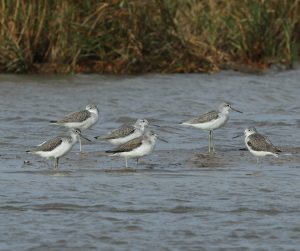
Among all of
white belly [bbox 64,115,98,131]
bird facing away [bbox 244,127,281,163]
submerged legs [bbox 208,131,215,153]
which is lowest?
submerged legs [bbox 208,131,215,153]

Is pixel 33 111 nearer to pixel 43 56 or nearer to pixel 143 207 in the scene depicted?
pixel 43 56

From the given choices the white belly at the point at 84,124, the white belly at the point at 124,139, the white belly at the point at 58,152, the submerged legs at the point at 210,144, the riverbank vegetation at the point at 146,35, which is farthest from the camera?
the riverbank vegetation at the point at 146,35

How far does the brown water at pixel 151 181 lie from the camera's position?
838 centimetres

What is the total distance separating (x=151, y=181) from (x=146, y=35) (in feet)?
A: 34.0

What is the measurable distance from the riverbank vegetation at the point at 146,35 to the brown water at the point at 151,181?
3.04ft

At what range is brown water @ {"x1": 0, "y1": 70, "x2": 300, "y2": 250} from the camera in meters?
8.38

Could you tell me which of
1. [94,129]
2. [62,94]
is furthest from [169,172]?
[62,94]

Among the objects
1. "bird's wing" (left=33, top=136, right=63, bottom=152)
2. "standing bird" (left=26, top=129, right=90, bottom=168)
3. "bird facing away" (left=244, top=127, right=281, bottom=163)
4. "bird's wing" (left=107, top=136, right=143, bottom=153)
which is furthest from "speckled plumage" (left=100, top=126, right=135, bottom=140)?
"bird facing away" (left=244, top=127, right=281, bottom=163)

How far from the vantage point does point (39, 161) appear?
12648 millimetres

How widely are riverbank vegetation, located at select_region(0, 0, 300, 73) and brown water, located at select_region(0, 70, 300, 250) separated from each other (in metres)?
0.93

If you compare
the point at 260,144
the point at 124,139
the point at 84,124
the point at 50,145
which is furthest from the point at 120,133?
the point at 260,144

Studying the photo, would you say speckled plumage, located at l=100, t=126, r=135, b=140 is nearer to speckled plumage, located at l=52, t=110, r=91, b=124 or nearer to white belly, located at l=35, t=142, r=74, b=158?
speckled plumage, located at l=52, t=110, r=91, b=124

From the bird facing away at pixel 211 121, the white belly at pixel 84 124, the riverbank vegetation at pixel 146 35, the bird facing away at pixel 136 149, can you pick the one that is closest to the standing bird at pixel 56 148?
the bird facing away at pixel 136 149

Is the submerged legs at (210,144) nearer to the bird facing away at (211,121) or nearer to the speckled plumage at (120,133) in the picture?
the bird facing away at (211,121)
